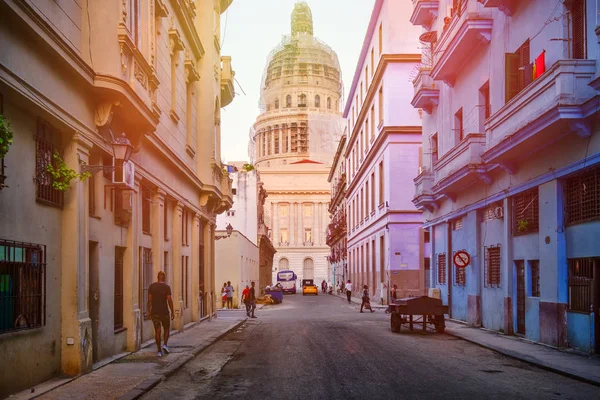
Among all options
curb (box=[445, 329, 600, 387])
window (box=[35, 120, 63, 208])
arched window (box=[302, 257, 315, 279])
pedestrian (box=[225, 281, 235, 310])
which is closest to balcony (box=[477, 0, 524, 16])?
curb (box=[445, 329, 600, 387])

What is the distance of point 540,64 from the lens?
56.2 ft

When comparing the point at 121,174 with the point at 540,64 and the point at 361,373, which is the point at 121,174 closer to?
the point at 361,373

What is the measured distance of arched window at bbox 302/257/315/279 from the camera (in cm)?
12381

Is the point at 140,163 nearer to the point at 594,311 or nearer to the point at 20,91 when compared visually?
the point at 20,91

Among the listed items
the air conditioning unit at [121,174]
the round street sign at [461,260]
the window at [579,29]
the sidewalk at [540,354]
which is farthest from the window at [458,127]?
the air conditioning unit at [121,174]

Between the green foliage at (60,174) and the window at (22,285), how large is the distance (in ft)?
3.19

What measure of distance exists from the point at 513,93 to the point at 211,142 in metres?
11.9

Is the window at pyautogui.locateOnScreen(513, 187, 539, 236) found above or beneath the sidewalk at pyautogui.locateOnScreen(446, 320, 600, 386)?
above

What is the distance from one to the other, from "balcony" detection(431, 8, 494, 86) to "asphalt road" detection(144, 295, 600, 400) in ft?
28.6

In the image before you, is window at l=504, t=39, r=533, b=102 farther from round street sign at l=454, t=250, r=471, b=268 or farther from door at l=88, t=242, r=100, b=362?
door at l=88, t=242, r=100, b=362

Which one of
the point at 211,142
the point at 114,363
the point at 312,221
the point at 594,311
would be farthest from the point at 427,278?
the point at 312,221

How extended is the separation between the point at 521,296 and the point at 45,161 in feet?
42.1

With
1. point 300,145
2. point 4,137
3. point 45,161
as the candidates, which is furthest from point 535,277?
point 300,145

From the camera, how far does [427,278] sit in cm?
3978
